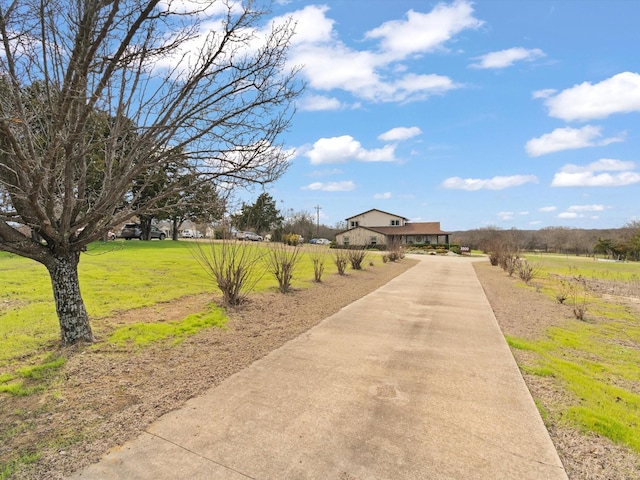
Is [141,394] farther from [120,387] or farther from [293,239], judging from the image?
[293,239]

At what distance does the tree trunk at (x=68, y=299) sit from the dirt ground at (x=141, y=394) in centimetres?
27

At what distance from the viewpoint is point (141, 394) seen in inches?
146

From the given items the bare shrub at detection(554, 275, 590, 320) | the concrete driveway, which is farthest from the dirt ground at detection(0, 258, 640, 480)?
the bare shrub at detection(554, 275, 590, 320)

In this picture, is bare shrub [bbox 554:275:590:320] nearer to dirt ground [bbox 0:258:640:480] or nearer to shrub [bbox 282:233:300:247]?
dirt ground [bbox 0:258:640:480]

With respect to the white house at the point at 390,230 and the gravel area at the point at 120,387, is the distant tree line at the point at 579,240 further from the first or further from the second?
the gravel area at the point at 120,387

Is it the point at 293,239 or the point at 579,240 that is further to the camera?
the point at 579,240

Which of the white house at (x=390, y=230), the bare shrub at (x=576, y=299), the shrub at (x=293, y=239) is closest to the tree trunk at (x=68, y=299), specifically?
the shrub at (x=293, y=239)

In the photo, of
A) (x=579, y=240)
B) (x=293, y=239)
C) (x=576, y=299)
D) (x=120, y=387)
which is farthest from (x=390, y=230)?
(x=120, y=387)

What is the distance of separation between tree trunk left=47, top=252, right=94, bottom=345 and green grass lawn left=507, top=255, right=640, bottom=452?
5960mm

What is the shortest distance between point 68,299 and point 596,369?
25.1ft

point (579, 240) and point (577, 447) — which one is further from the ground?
point (579, 240)

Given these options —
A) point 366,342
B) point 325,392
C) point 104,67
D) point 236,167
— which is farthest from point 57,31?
point 366,342

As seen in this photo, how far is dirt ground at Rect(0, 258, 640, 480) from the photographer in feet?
8.93

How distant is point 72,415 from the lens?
325 centimetres
